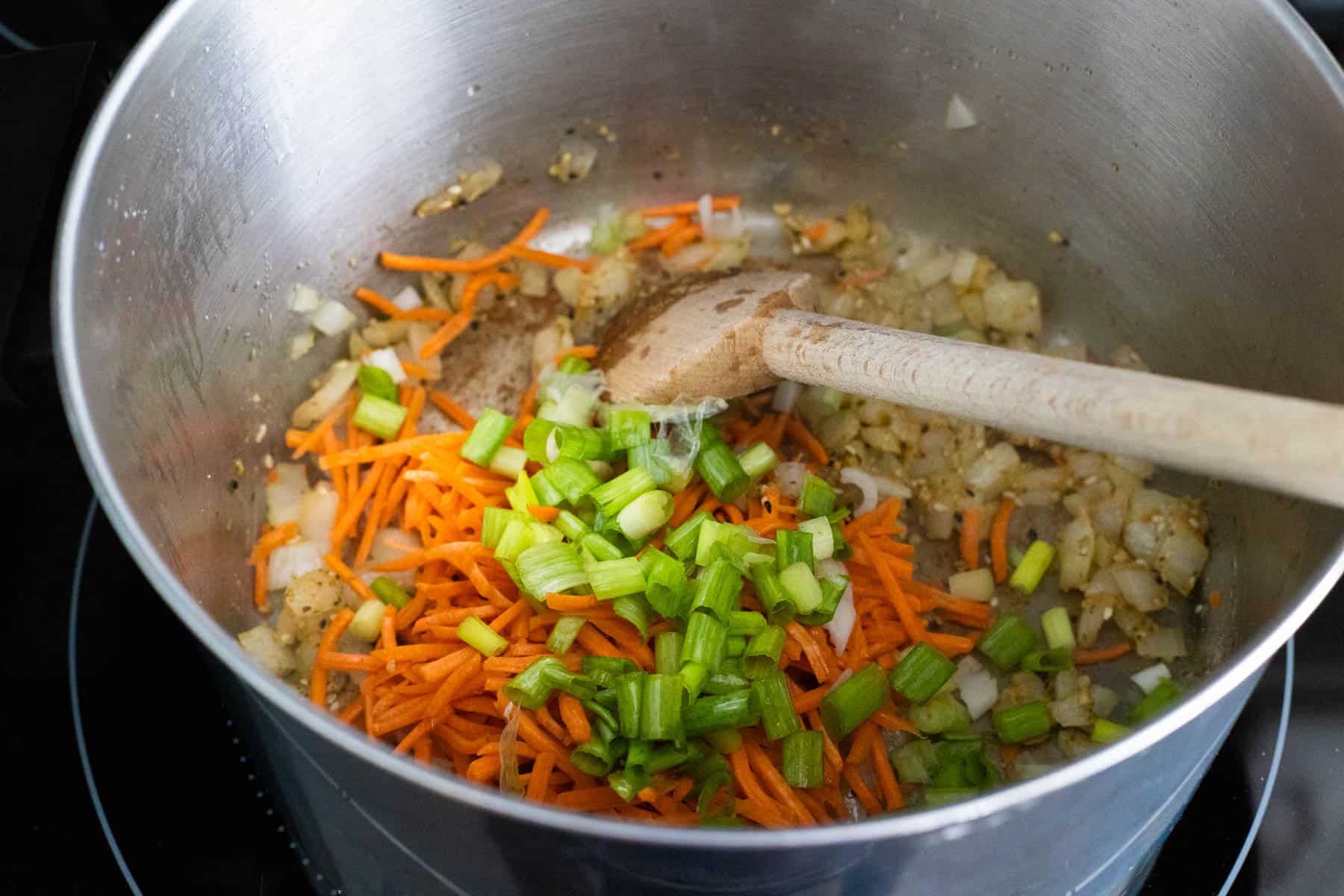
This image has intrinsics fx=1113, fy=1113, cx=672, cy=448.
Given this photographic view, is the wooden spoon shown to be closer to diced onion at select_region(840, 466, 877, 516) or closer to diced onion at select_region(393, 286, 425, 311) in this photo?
diced onion at select_region(840, 466, 877, 516)

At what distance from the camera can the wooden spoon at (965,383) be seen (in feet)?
3.23

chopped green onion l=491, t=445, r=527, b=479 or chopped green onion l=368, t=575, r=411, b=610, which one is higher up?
chopped green onion l=491, t=445, r=527, b=479

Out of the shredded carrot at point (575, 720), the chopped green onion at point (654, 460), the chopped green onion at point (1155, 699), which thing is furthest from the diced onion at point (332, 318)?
the chopped green onion at point (1155, 699)

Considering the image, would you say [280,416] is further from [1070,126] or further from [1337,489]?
[1337,489]

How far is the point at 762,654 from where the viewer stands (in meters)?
1.47

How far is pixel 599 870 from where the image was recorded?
1.00 metres

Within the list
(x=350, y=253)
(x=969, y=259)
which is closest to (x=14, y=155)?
(x=350, y=253)

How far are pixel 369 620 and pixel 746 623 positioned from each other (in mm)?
573

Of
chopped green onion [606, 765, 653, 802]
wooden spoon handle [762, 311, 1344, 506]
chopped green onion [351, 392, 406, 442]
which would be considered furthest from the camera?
chopped green onion [351, 392, 406, 442]

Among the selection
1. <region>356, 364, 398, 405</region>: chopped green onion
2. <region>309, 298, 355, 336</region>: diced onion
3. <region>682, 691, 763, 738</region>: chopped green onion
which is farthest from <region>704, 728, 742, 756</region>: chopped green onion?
<region>309, 298, 355, 336</region>: diced onion

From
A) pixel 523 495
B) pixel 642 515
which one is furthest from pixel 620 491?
pixel 523 495

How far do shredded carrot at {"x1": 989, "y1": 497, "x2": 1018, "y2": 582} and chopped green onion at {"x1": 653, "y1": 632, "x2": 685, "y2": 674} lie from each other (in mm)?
580

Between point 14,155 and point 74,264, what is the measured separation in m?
0.59

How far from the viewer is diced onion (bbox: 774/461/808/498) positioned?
1757mm
